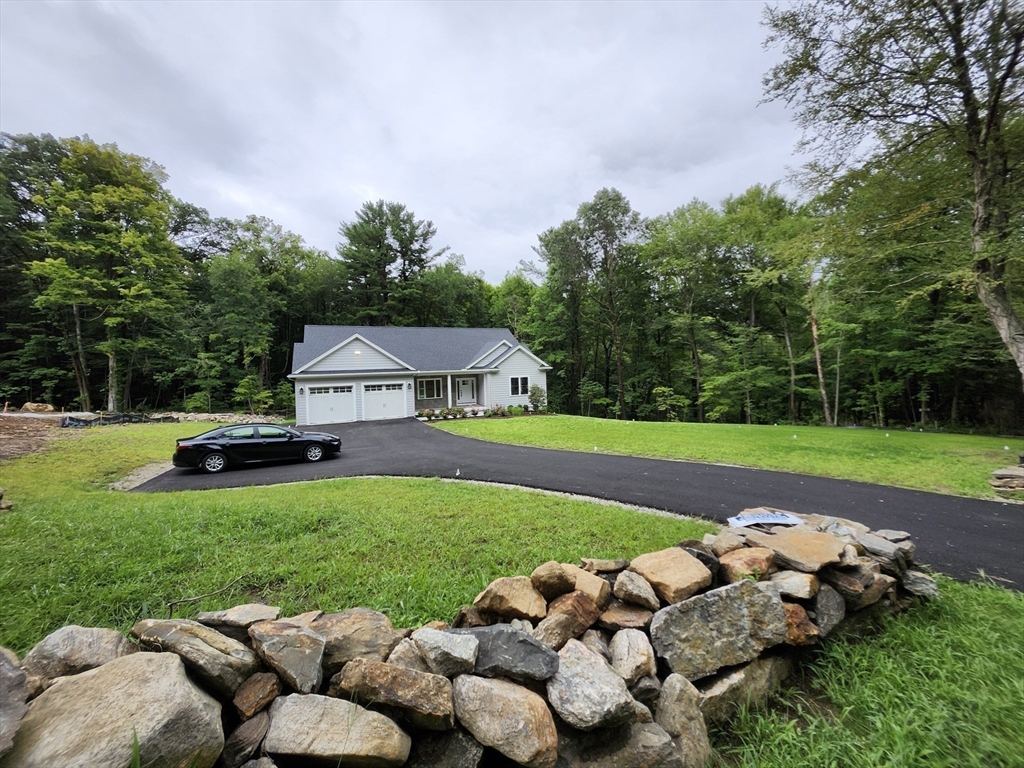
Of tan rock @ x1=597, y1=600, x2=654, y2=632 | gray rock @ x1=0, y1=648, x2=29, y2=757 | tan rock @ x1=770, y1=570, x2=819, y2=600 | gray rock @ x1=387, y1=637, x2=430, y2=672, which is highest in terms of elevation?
gray rock @ x1=0, y1=648, x2=29, y2=757

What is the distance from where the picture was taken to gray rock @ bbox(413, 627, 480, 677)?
75.7 inches

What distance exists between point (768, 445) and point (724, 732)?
1158 cm

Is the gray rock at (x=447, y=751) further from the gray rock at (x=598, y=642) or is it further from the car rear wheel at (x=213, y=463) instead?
the car rear wheel at (x=213, y=463)

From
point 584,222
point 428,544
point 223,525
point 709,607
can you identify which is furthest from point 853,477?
point 584,222

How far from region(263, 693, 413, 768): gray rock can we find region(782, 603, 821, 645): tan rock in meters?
2.35

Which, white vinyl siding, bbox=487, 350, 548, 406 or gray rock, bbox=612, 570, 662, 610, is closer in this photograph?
gray rock, bbox=612, 570, 662, 610

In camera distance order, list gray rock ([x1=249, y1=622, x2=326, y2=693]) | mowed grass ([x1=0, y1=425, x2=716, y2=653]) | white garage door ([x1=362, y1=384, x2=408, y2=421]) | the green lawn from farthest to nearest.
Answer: white garage door ([x1=362, y1=384, x2=408, y2=421]) → mowed grass ([x1=0, y1=425, x2=716, y2=653]) → the green lawn → gray rock ([x1=249, y1=622, x2=326, y2=693])

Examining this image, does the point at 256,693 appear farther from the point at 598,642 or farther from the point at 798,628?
the point at 798,628

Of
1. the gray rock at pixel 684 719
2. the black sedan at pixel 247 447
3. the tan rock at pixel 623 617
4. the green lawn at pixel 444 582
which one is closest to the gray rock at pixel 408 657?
the green lawn at pixel 444 582

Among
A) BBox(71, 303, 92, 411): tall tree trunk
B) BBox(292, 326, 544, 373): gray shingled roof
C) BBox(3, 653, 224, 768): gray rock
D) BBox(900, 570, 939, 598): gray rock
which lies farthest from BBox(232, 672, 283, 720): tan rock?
BBox(71, 303, 92, 411): tall tree trunk

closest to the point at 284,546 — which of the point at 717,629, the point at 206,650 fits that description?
the point at 206,650

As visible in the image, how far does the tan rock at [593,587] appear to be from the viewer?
2.55 metres

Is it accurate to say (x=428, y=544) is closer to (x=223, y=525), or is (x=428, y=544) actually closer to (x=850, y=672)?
(x=223, y=525)

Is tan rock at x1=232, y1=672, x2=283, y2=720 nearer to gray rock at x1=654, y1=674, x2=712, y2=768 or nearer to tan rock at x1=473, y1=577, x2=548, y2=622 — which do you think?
tan rock at x1=473, y1=577, x2=548, y2=622
